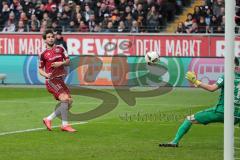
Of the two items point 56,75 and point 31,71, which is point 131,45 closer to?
point 31,71

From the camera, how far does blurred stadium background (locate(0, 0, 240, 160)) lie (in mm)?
13664

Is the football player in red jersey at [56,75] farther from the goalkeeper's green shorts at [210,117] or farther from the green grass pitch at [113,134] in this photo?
the goalkeeper's green shorts at [210,117]

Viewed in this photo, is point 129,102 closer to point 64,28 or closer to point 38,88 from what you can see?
point 38,88

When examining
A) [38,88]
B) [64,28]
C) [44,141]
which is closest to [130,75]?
[38,88]

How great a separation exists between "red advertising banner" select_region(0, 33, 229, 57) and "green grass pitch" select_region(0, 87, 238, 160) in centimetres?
597

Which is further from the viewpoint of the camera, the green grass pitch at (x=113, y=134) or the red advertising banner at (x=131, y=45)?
the red advertising banner at (x=131, y=45)

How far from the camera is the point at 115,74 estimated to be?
27.2 meters

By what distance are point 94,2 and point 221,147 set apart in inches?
804

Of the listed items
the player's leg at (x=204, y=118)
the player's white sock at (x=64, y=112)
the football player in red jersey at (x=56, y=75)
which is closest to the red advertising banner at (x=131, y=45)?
the football player in red jersey at (x=56, y=75)

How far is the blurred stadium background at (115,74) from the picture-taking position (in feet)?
44.8

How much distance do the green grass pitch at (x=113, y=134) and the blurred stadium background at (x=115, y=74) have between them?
0.02m

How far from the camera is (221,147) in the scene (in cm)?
1359

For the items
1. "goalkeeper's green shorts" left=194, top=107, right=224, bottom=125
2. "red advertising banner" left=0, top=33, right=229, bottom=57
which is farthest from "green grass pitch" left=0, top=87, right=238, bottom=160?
"red advertising banner" left=0, top=33, right=229, bottom=57

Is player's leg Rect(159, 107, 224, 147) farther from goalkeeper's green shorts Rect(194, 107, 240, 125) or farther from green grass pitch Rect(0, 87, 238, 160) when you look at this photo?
green grass pitch Rect(0, 87, 238, 160)
